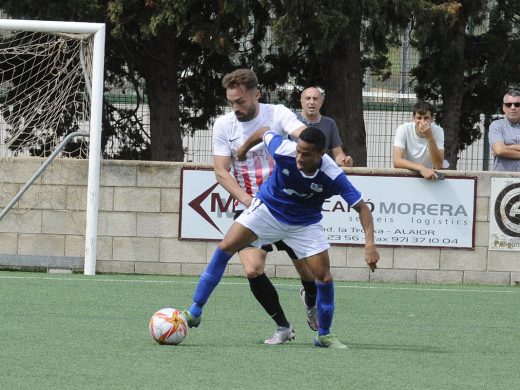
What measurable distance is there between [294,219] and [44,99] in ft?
22.5

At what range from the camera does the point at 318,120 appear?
11359 millimetres

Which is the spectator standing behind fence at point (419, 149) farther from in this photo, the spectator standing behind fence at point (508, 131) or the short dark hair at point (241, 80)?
the short dark hair at point (241, 80)

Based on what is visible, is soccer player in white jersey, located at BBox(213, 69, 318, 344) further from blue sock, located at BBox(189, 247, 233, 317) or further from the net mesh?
the net mesh

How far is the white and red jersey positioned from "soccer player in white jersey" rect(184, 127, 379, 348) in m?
0.37

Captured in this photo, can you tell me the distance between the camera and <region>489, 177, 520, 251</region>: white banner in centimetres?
1297

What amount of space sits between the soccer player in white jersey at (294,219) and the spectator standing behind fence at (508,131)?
17.1 feet

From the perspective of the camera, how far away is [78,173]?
13188 mm

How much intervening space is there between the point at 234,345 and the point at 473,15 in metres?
11.4

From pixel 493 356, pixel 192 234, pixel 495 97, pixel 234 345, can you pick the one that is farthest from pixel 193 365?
pixel 495 97

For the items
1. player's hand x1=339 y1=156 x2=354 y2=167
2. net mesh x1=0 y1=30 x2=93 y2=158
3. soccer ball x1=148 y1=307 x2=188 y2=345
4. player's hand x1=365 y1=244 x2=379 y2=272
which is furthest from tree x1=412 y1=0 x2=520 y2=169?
soccer ball x1=148 y1=307 x2=188 y2=345

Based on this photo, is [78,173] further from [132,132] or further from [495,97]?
[495,97]

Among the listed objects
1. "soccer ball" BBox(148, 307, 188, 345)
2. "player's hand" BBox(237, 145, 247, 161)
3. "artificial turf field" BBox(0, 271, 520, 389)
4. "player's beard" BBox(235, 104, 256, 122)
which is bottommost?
"artificial turf field" BBox(0, 271, 520, 389)

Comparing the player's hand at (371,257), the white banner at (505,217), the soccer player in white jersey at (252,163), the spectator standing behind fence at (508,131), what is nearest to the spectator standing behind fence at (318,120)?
the spectator standing behind fence at (508,131)

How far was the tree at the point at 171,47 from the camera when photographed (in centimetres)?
1595
